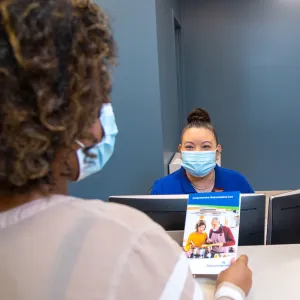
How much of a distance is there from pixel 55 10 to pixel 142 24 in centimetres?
200

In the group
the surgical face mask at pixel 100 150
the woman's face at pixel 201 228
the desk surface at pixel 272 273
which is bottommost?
the desk surface at pixel 272 273

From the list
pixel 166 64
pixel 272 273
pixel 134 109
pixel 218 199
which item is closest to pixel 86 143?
pixel 218 199

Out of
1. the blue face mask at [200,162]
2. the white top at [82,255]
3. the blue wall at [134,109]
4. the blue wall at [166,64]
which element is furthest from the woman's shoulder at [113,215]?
the blue wall at [166,64]

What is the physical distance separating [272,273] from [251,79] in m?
3.14

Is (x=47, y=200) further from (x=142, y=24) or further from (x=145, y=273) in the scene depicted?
(x=142, y=24)

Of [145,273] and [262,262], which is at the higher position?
[145,273]

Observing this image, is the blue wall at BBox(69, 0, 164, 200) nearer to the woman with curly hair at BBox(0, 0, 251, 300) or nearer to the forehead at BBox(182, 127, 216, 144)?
the forehead at BBox(182, 127, 216, 144)

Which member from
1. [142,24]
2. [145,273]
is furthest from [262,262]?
[142,24]

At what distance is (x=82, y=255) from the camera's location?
503 mm

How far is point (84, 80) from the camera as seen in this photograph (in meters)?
0.52

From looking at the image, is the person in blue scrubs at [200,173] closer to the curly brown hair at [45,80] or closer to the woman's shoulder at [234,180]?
the woman's shoulder at [234,180]

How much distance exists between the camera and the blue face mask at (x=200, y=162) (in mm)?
1938

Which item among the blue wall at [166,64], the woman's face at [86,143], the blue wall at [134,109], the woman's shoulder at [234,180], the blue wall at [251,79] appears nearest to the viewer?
the woman's face at [86,143]

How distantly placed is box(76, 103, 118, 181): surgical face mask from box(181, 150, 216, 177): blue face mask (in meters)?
1.16
